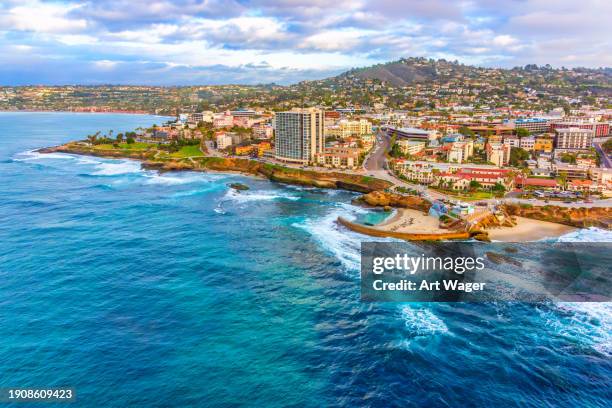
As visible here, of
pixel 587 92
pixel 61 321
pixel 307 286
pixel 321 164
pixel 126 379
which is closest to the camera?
pixel 126 379

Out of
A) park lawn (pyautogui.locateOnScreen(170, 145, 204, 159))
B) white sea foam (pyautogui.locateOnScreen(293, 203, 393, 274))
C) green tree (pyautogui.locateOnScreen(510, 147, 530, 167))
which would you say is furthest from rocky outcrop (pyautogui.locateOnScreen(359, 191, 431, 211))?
park lawn (pyautogui.locateOnScreen(170, 145, 204, 159))

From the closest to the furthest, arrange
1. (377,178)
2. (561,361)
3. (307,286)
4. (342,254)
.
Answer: (561,361) → (307,286) → (342,254) → (377,178)

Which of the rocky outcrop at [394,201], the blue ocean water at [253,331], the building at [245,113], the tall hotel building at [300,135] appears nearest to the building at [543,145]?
the tall hotel building at [300,135]

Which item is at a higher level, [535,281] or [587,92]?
[587,92]

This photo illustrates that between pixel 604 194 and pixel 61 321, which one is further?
pixel 604 194

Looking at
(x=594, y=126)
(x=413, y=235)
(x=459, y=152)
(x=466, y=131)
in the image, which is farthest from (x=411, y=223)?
(x=594, y=126)

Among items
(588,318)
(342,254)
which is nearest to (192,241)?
(342,254)

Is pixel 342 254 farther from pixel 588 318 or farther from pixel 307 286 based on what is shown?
pixel 588 318

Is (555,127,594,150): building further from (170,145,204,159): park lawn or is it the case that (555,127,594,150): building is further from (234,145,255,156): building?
(170,145,204,159): park lawn
